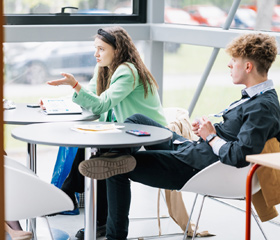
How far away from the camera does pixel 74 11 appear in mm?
5188

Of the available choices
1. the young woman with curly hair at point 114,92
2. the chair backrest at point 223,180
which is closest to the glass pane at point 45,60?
the young woman with curly hair at point 114,92

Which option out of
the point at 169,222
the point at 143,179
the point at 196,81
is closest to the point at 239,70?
the point at 143,179

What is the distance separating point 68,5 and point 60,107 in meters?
1.88

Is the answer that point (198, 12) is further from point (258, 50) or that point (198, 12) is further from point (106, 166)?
point (106, 166)

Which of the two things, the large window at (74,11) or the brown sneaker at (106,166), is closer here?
the brown sneaker at (106,166)

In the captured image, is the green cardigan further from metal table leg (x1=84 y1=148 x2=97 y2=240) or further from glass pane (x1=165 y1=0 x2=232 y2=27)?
glass pane (x1=165 y1=0 x2=232 y2=27)

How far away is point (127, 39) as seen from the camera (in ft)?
12.4

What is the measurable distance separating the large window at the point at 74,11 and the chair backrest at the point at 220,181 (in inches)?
106

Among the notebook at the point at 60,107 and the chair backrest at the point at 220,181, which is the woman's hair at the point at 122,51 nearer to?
the notebook at the point at 60,107

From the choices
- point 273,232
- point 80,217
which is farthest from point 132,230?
point 273,232

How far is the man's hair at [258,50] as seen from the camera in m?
2.86

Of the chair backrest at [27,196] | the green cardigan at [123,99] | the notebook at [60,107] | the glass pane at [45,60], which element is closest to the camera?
the chair backrest at [27,196]

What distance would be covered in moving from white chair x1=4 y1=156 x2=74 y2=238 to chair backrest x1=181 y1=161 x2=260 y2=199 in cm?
71

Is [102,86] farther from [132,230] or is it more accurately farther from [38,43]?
[38,43]
